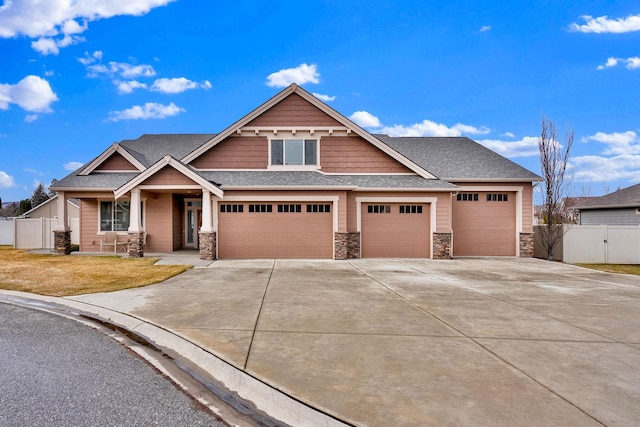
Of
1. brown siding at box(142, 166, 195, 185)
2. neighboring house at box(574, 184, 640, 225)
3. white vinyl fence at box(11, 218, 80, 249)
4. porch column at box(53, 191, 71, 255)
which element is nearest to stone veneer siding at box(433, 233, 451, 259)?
brown siding at box(142, 166, 195, 185)

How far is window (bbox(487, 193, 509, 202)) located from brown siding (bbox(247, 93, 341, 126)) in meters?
8.68

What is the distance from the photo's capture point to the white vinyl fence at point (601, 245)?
52.7ft

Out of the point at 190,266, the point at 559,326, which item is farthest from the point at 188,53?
the point at 559,326

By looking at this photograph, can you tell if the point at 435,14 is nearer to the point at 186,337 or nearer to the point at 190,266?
the point at 190,266

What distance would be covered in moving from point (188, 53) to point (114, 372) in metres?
29.0

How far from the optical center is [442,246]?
15.9 metres

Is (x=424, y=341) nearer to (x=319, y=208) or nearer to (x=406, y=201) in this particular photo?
(x=319, y=208)

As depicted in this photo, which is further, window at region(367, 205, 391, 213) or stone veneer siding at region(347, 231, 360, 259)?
window at region(367, 205, 391, 213)

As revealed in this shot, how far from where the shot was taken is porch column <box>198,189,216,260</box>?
14.7 m

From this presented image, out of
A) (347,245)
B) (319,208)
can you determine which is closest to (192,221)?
(319,208)

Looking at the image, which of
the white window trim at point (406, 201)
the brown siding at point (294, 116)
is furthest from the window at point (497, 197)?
the brown siding at point (294, 116)

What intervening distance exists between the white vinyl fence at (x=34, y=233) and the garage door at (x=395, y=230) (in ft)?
57.3

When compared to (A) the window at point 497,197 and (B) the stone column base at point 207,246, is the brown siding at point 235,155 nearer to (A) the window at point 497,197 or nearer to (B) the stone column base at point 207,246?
(B) the stone column base at point 207,246

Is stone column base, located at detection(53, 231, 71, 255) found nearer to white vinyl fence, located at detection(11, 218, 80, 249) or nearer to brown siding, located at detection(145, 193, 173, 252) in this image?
brown siding, located at detection(145, 193, 173, 252)
